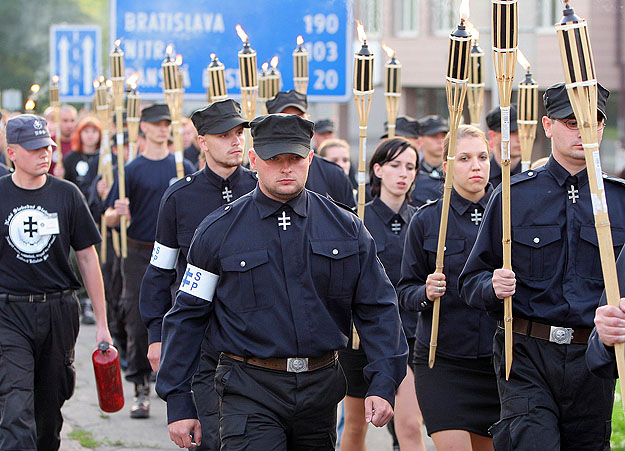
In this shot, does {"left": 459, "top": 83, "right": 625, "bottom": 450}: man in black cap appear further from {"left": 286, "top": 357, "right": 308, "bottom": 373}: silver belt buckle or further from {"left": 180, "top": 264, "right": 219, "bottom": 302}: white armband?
{"left": 180, "top": 264, "right": 219, "bottom": 302}: white armband

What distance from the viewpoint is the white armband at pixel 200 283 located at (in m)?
5.02

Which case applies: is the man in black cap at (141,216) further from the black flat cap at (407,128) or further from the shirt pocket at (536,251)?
the shirt pocket at (536,251)

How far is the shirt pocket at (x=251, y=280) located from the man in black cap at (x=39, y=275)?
228 cm

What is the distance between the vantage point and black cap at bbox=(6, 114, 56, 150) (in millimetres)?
6980

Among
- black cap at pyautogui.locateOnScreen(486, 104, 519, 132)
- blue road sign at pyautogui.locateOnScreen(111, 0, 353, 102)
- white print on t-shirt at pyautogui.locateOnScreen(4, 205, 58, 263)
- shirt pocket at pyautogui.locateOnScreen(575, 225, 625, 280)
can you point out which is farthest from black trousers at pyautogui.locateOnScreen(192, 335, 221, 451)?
blue road sign at pyautogui.locateOnScreen(111, 0, 353, 102)

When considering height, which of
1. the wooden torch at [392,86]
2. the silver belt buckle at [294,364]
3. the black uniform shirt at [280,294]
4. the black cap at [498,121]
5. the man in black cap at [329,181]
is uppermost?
the wooden torch at [392,86]

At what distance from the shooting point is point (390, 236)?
285 inches

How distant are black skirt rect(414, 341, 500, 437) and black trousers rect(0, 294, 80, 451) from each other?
2.17 m

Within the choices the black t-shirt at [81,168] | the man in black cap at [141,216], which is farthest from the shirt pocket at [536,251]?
the black t-shirt at [81,168]

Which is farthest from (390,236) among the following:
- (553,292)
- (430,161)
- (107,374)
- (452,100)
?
(430,161)

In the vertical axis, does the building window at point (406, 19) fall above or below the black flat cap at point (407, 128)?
above

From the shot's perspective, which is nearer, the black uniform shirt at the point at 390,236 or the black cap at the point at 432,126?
the black uniform shirt at the point at 390,236

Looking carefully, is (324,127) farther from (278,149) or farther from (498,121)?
(278,149)

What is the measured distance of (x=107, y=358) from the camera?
23.4 feet
